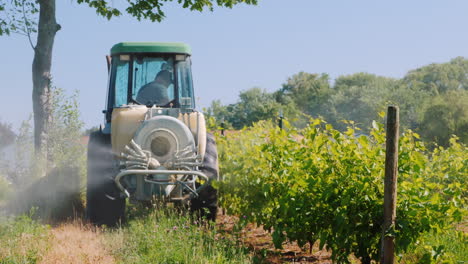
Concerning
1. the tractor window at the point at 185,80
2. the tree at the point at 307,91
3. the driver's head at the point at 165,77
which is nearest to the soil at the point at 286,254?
the tractor window at the point at 185,80

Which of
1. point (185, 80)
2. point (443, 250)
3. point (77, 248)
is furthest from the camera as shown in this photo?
point (185, 80)

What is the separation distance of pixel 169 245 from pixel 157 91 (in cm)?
288

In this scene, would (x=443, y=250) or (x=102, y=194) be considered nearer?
(x=443, y=250)

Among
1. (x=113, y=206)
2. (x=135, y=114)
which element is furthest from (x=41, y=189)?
(x=135, y=114)

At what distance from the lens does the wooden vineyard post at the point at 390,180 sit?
4820 millimetres

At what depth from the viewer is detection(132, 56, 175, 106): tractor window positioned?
8062 mm

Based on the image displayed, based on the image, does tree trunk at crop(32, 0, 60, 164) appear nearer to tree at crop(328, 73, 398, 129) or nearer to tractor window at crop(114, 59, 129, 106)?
tractor window at crop(114, 59, 129, 106)

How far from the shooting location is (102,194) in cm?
761

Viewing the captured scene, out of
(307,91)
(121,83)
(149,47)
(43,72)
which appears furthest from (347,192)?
(307,91)

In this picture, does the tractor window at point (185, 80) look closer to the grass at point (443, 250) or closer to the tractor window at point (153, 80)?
the tractor window at point (153, 80)

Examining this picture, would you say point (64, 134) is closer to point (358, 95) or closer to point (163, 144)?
point (163, 144)

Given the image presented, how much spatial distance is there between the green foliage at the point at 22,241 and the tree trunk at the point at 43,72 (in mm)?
4489

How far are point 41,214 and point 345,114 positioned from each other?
5285cm

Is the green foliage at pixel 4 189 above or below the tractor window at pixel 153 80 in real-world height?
below
